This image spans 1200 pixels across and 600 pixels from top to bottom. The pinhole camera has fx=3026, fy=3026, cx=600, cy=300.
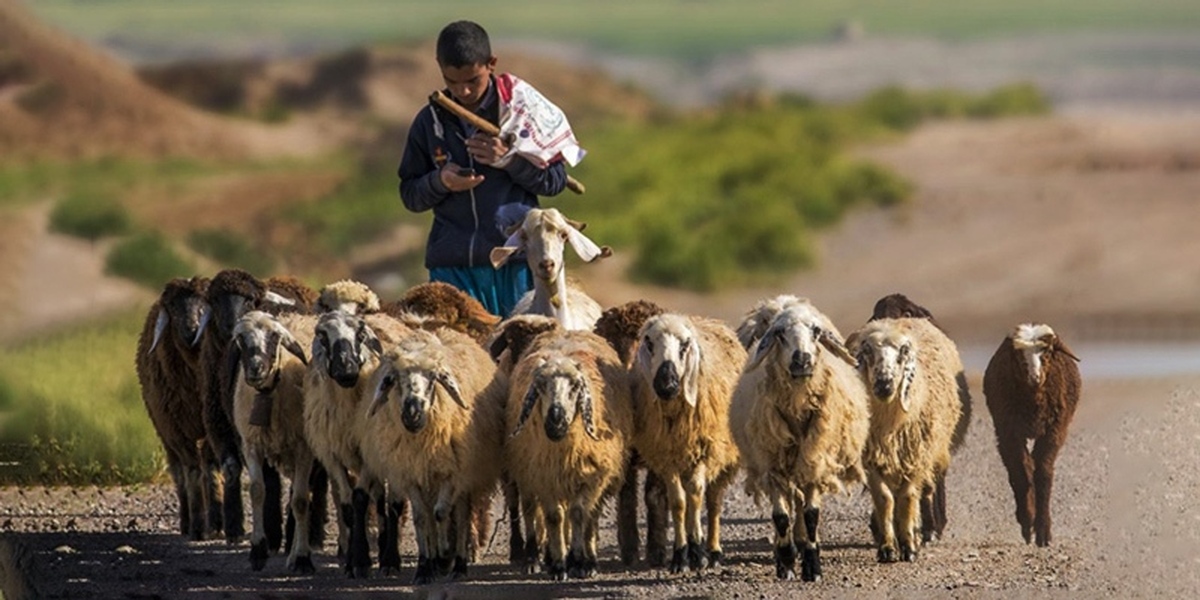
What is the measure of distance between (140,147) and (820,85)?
12.4 meters

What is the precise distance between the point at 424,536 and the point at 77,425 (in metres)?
7.21

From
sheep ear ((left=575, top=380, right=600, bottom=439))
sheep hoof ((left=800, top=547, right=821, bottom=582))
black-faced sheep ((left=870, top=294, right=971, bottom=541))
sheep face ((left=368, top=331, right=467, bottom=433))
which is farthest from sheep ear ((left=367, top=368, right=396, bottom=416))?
black-faced sheep ((left=870, top=294, right=971, bottom=541))

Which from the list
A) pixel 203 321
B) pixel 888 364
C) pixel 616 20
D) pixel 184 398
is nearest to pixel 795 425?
pixel 888 364

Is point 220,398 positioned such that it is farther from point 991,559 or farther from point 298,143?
point 298,143

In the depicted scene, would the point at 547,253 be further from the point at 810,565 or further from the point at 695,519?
the point at 810,565

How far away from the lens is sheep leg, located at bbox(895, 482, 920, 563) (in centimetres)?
1750

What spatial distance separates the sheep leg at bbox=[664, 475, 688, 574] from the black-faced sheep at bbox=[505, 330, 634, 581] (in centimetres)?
32

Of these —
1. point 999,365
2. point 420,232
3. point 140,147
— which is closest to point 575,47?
point 140,147

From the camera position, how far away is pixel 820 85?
54562 mm

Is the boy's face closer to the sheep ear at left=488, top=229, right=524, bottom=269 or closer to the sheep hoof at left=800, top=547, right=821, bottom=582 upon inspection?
the sheep ear at left=488, top=229, right=524, bottom=269

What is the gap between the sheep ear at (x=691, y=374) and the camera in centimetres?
1698

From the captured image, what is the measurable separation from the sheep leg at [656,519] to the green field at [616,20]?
4027cm

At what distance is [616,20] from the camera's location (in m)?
67.8

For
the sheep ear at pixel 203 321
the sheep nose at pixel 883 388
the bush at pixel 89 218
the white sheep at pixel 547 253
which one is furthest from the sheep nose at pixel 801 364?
the bush at pixel 89 218
